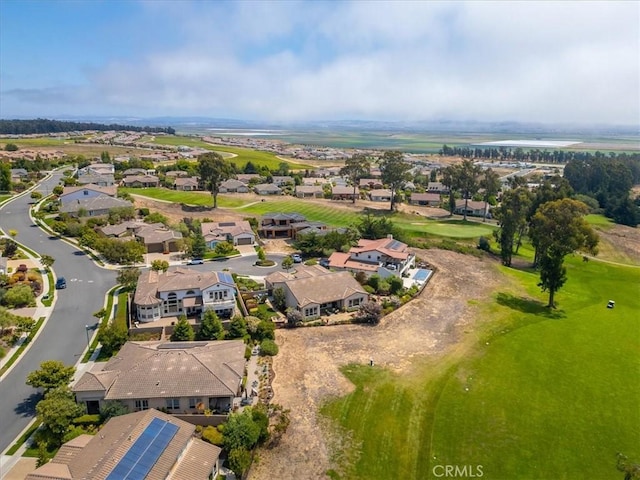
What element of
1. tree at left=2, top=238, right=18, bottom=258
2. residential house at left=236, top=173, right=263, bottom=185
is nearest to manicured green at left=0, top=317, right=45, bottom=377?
tree at left=2, top=238, right=18, bottom=258

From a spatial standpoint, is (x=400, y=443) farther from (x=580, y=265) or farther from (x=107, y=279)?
(x=580, y=265)

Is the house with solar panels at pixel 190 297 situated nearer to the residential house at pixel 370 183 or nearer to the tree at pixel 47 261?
the tree at pixel 47 261

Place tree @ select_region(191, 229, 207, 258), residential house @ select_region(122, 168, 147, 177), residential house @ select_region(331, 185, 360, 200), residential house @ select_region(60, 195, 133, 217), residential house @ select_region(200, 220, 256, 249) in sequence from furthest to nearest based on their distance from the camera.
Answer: residential house @ select_region(122, 168, 147, 177), residential house @ select_region(331, 185, 360, 200), residential house @ select_region(60, 195, 133, 217), residential house @ select_region(200, 220, 256, 249), tree @ select_region(191, 229, 207, 258)

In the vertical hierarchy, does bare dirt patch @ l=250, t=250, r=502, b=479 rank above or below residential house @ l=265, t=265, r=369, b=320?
below

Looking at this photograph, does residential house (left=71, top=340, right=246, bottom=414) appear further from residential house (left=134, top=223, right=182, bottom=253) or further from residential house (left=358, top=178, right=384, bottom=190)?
residential house (left=358, top=178, right=384, bottom=190)

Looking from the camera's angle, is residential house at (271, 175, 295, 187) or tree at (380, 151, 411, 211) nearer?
tree at (380, 151, 411, 211)

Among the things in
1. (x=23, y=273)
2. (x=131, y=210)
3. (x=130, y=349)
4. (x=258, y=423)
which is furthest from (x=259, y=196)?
(x=258, y=423)

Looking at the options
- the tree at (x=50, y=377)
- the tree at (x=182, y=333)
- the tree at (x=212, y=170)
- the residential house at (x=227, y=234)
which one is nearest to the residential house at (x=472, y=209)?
the tree at (x=212, y=170)
